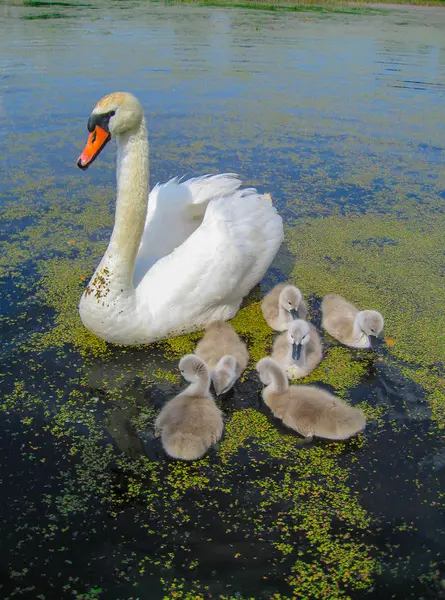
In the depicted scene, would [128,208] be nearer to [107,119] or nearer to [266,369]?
[107,119]

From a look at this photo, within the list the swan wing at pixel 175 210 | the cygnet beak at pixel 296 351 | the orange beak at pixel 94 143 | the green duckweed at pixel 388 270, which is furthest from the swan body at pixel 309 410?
the orange beak at pixel 94 143

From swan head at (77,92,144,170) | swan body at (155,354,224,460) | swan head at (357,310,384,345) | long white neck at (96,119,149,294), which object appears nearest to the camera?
swan body at (155,354,224,460)

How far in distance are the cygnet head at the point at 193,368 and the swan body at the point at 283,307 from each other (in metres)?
1.05

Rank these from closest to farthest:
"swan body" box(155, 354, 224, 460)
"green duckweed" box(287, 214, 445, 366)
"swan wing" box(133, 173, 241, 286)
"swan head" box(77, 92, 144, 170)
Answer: "swan body" box(155, 354, 224, 460), "swan head" box(77, 92, 144, 170), "green duckweed" box(287, 214, 445, 366), "swan wing" box(133, 173, 241, 286)

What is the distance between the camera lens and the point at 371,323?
4965 mm

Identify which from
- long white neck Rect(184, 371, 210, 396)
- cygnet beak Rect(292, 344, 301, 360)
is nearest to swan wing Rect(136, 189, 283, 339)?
long white neck Rect(184, 371, 210, 396)

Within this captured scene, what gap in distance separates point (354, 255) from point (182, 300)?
2.52 meters

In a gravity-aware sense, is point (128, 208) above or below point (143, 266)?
above

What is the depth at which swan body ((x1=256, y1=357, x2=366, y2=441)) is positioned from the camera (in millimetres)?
4137

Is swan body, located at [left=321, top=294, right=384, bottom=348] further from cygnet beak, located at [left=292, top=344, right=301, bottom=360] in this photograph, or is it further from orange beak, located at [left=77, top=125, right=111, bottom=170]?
orange beak, located at [left=77, top=125, right=111, bottom=170]

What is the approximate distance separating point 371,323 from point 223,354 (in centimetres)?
115

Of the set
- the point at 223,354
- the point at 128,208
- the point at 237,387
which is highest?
the point at 128,208

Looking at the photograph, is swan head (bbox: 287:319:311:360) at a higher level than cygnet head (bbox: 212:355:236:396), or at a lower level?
higher

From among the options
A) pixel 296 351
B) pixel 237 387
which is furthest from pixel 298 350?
pixel 237 387
